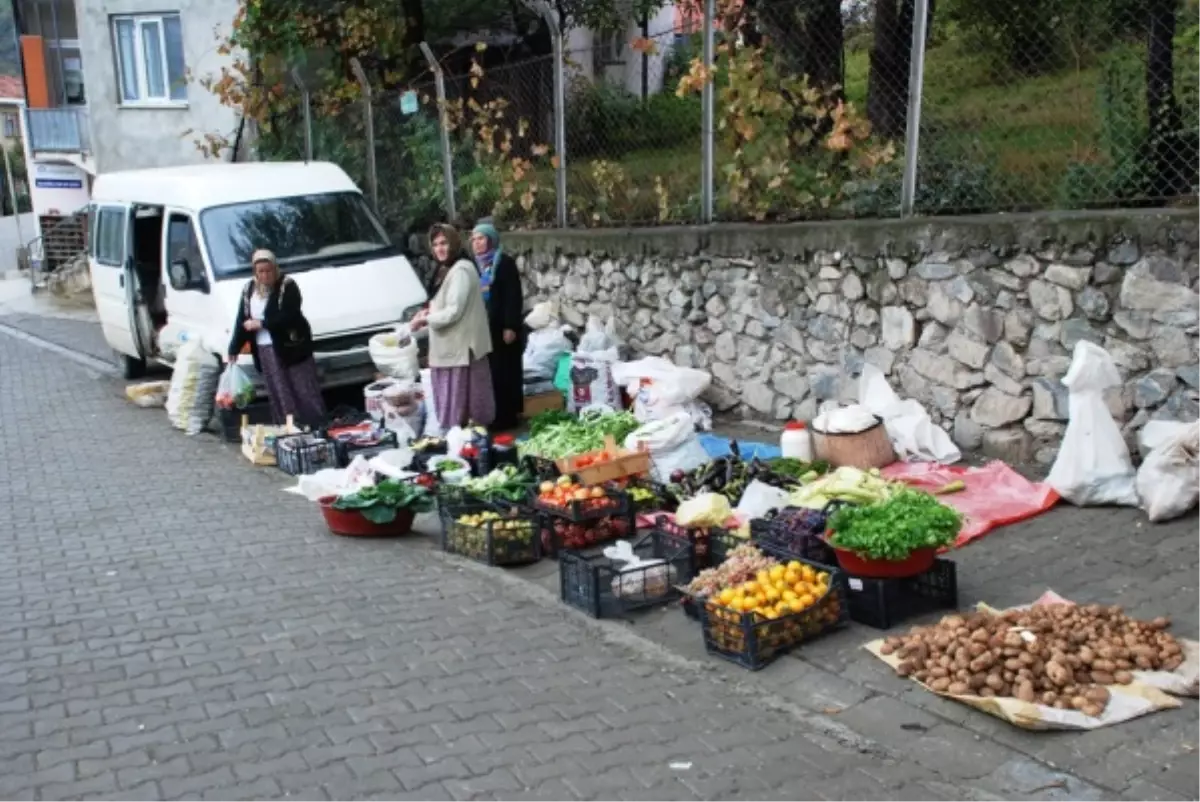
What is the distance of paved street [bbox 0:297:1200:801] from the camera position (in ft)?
14.8

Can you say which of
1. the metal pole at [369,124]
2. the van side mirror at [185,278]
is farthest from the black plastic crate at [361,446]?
the metal pole at [369,124]

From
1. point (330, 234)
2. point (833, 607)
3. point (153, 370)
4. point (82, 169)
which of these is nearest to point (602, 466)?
point (833, 607)

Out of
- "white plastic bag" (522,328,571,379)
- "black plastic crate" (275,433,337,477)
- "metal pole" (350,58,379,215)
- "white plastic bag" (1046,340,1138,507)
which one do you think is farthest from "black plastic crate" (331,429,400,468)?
"metal pole" (350,58,379,215)

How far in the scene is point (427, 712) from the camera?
16.9 ft

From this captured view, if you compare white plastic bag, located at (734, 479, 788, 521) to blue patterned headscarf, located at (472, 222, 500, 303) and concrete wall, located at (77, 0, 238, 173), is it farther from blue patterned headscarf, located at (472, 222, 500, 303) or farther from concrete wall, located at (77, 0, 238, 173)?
concrete wall, located at (77, 0, 238, 173)

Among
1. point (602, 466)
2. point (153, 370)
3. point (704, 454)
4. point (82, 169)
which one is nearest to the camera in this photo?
point (602, 466)

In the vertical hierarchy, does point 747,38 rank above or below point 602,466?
above

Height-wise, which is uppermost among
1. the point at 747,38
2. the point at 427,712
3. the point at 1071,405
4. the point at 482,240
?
the point at 747,38

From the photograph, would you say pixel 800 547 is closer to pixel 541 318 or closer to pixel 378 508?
pixel 378 508

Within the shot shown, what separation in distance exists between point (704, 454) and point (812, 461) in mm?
747

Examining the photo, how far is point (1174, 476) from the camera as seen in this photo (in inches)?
265

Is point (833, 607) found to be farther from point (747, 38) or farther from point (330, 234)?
point (330, 234)

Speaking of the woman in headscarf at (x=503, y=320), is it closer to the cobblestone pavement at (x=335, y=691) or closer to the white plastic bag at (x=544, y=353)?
the white plastic bag at (x=544, y=353)

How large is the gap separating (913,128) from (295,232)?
20.8 ft
